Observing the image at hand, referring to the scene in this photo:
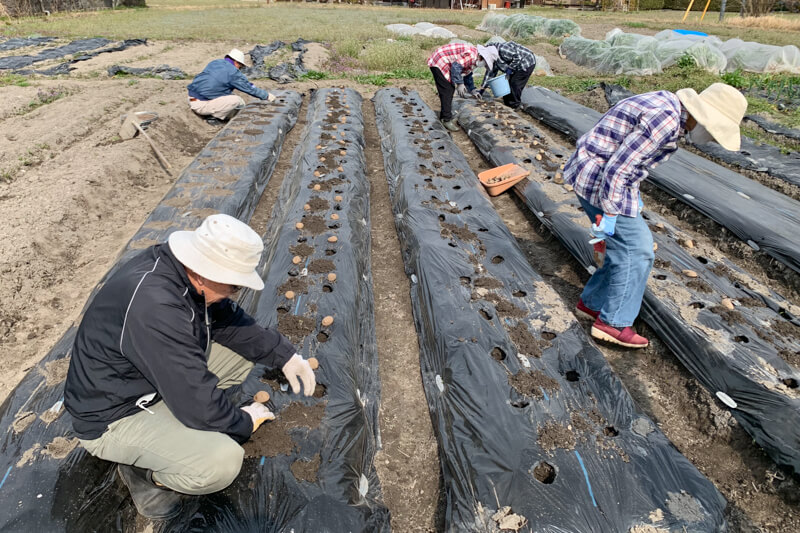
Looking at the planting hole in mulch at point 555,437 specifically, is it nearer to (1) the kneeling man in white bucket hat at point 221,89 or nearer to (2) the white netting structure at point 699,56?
(1) the kneeling man in white bucket hat at point 221,89

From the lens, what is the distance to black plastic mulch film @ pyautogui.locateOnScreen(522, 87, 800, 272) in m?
4.06

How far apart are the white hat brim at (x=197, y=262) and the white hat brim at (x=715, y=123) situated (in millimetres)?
2636

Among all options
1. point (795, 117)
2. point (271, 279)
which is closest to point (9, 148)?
point (271, 279)

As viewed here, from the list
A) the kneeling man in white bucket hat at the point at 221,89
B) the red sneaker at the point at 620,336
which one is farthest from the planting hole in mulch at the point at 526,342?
the kneeling man in white bucket hat at the point at 221,89

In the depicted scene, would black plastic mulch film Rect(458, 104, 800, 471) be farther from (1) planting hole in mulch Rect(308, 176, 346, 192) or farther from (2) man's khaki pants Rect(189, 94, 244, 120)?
(2) man's khaki pants Rect(189, 94, 244, 120)

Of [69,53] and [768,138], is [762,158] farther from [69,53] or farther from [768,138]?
[69,53]

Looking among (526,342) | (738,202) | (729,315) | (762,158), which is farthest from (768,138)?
(526,342)

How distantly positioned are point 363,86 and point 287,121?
144 inches

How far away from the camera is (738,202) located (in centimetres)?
461

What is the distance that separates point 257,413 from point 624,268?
98.2 inches

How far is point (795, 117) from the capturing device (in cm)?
796

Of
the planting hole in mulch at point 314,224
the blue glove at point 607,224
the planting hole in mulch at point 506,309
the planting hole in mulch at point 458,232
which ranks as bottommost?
the planting hole in mulch at point 506,309

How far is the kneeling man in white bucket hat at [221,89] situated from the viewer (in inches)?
290

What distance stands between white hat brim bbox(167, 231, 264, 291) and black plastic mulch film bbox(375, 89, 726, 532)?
146cm
